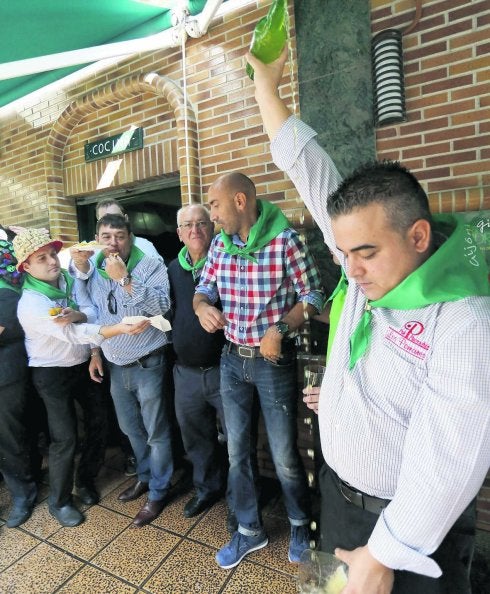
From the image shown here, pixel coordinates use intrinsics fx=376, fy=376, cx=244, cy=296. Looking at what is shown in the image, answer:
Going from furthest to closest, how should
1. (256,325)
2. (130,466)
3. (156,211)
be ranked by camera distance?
(156,211) → (130,466) → (256,325)

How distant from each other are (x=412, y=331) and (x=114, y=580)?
2155 mm

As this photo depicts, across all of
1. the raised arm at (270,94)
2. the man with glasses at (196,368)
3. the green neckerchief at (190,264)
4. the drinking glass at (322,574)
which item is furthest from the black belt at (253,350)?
the raised arm at (270,94)

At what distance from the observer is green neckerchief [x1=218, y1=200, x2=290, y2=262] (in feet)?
6.85

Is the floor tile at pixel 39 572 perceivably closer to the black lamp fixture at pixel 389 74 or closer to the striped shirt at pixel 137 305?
the striped shirt at pixel 137 305

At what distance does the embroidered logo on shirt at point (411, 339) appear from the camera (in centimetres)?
100

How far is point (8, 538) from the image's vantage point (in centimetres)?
249

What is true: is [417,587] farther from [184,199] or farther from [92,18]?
[92,18]

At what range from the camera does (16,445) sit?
265cm

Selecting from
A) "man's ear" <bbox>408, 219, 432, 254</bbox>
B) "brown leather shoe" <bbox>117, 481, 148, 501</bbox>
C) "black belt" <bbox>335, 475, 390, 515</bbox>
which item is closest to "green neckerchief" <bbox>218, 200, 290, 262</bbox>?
"man's ear" <bbox>408, 219, 432, 254</bbox>

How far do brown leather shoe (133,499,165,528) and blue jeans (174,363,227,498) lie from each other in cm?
29

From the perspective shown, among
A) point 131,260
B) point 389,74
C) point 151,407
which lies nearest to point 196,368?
point 151,407

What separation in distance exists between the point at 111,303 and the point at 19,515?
1644 mm

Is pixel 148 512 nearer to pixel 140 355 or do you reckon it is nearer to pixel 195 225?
pixel 140 355

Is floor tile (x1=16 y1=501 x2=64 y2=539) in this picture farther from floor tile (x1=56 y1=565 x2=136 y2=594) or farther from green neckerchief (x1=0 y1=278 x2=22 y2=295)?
green neckerchief (x1=0 y1=278 x2=22 y2=295)
